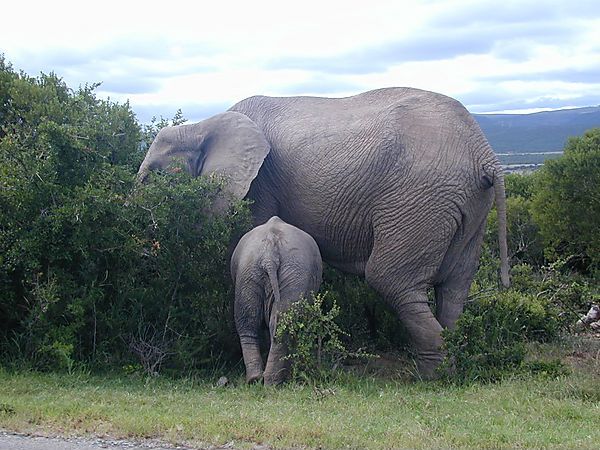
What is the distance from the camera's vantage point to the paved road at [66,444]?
230 inches

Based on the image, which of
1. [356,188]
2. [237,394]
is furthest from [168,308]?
[356,188]

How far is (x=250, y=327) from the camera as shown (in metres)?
8.91

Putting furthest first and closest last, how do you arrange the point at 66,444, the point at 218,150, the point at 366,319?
the point at 366,319 → the point at 218,150 → the point at 66,444

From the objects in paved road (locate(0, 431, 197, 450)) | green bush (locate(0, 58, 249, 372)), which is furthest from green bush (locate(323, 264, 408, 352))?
paved road (locate(0, 431, 197, 450))

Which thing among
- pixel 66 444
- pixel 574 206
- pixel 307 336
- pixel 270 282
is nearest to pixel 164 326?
pixel 270 282

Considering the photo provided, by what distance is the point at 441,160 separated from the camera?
8969mm

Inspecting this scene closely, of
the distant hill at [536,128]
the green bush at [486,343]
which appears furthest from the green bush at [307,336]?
the distant hill at [536,128]

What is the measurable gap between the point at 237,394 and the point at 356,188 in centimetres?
265

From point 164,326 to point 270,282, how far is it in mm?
1631

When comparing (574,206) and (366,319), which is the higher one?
(574,206)

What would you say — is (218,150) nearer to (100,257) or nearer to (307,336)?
(100,257)

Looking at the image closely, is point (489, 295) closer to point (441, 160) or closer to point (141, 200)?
point (441, 160)

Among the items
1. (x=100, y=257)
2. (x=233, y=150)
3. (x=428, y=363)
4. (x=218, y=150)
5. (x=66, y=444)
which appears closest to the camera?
(x=66, y=444)

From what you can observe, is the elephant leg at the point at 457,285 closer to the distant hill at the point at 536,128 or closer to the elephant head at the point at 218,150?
the elephant head at the point at 218,150
